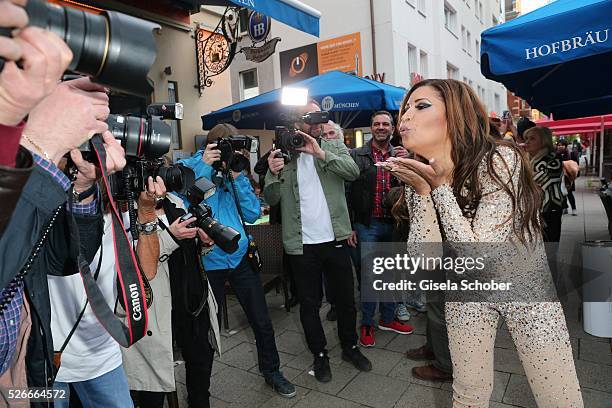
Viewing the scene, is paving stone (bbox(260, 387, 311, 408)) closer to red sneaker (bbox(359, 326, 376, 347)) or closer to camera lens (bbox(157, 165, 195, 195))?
red sneaker (bbox(359, 326, 376, 347))

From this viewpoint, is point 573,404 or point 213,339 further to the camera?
point 213,339

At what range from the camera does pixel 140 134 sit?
54.0 inches

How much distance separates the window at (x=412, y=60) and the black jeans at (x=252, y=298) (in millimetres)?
12370

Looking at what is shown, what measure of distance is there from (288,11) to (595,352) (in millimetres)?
3809

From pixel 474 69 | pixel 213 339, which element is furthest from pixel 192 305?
pixel 474 69

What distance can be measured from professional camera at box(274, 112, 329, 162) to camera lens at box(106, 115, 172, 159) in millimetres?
1562

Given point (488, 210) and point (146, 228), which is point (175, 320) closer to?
point (146, 228)

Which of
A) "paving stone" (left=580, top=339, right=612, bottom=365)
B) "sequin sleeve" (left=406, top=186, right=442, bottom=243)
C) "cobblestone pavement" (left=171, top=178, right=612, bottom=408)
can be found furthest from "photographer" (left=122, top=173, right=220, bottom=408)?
"paving stone" (left=580, top=339, right=612, bottom=365)

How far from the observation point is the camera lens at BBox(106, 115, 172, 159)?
1.35m

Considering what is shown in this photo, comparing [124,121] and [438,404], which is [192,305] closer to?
[124,121]

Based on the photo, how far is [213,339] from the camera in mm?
2424

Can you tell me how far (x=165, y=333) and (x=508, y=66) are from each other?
8.58 feet

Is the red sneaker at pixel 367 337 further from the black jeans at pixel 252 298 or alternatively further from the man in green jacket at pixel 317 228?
the black jeans at pixel 252 298

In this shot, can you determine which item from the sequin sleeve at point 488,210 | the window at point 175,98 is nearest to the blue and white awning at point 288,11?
the sequin sleeve at point 488,210
